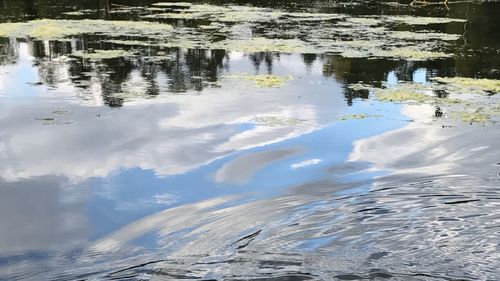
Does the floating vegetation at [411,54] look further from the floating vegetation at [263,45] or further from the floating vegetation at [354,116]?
the floating vegetation at [354,116]

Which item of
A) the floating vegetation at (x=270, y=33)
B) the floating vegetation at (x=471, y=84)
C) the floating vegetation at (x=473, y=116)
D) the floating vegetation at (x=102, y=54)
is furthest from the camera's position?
the floating vegetation at (x=270, y=33)

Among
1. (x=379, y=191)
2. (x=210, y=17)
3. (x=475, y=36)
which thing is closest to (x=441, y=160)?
(x=379, y=191)

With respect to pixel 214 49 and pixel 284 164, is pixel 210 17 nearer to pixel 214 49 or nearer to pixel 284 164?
pixel 214 49

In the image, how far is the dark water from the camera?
325 cm

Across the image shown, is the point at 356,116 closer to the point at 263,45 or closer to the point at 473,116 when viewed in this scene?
the point at 473,116

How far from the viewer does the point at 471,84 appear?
780cm

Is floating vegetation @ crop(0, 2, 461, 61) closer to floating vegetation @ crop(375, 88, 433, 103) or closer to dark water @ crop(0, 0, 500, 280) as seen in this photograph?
dark water @ crop(0, 0, 500, 280)

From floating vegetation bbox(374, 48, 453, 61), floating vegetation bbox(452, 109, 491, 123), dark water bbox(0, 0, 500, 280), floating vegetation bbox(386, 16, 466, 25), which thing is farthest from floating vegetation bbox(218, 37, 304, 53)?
floating vegetation bbox(386, 16, 466, 25)

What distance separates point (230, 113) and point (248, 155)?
1.31 meters

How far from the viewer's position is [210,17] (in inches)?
560

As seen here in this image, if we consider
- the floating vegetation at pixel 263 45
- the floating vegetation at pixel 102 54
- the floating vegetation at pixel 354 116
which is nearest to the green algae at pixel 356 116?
the floating vegetation at pixel 354 116

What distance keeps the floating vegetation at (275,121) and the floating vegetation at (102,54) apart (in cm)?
386

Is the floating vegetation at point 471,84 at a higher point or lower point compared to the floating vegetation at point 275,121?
higher

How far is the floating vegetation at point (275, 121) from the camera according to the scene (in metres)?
6.01
